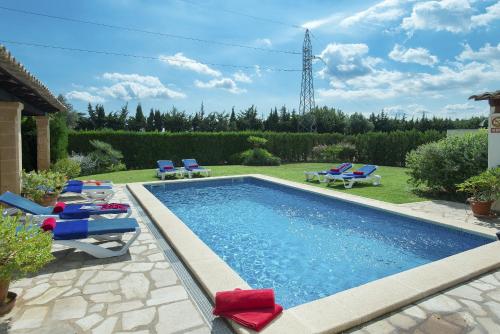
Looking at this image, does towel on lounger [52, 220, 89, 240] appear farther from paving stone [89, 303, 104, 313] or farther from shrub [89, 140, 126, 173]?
shrub [89, 140, 126, 173]

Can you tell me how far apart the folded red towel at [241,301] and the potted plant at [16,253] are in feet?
6.27

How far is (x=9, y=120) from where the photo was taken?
25.9 ft

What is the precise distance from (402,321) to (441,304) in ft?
2.30

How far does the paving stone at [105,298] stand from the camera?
A: 3674 millimetres

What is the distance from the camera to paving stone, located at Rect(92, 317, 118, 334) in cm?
308

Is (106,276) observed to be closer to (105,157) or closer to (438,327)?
(438,327)

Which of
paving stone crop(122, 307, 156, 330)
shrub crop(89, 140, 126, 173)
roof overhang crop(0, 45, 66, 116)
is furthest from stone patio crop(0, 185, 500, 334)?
shrub crop(89, 140, 126, 173)

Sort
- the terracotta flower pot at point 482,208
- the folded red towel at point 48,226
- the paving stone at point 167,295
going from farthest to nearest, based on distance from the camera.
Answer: the terracotta flower pot at point 482,208 → the folded red towel at point 48,226 → the paving stone at point 167,295

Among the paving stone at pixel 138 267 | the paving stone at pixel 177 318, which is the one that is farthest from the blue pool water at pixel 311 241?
the paving stone at pixel 138 267

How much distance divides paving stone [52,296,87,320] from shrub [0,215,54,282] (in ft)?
1.80

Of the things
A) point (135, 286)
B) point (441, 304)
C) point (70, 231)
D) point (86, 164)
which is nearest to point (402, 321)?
point (441, 304)

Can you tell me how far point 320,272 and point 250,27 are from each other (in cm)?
2121

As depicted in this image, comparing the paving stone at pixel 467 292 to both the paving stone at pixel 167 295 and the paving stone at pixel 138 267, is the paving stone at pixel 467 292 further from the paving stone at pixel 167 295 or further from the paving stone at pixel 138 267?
the paving stone at pixel 138 267

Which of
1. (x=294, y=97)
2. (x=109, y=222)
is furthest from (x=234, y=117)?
(x=109, y=222)
